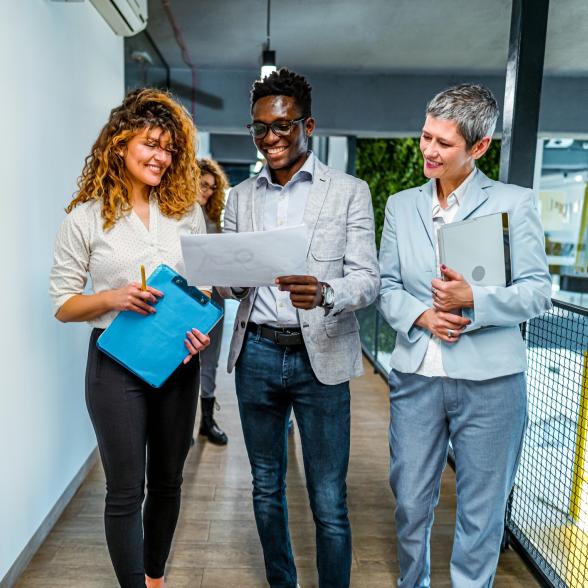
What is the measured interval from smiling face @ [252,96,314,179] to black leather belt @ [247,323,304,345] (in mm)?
463

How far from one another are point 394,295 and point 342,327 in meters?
0.18

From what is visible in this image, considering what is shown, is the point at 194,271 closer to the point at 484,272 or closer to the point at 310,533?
the point at 484,272

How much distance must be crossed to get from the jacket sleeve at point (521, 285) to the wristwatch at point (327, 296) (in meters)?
0.37

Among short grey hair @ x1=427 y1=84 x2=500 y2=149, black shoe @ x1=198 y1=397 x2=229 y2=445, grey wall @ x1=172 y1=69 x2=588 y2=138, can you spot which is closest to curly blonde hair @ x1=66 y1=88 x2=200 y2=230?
short grey hair @ x1=427 y1=84 x2=500 y2=149

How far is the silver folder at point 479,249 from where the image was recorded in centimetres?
145

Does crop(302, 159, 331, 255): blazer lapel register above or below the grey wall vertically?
below

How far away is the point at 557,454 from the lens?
84.1 inches

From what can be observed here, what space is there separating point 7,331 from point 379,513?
1.79 m

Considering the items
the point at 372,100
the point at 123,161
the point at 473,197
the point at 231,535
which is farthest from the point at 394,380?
the point at 372,100

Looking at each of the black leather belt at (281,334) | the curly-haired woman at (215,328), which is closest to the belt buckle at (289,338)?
the black leather belt at (281,334)

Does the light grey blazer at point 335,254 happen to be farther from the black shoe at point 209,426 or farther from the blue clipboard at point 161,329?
the black shoe at point 209,426

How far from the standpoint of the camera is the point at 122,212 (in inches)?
63.6

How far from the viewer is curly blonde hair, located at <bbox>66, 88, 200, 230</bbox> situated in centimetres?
159

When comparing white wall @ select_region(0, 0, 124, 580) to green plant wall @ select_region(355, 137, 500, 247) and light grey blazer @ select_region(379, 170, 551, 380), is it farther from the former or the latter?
green plant wall @ select_region(355, 137, 500, 247)
